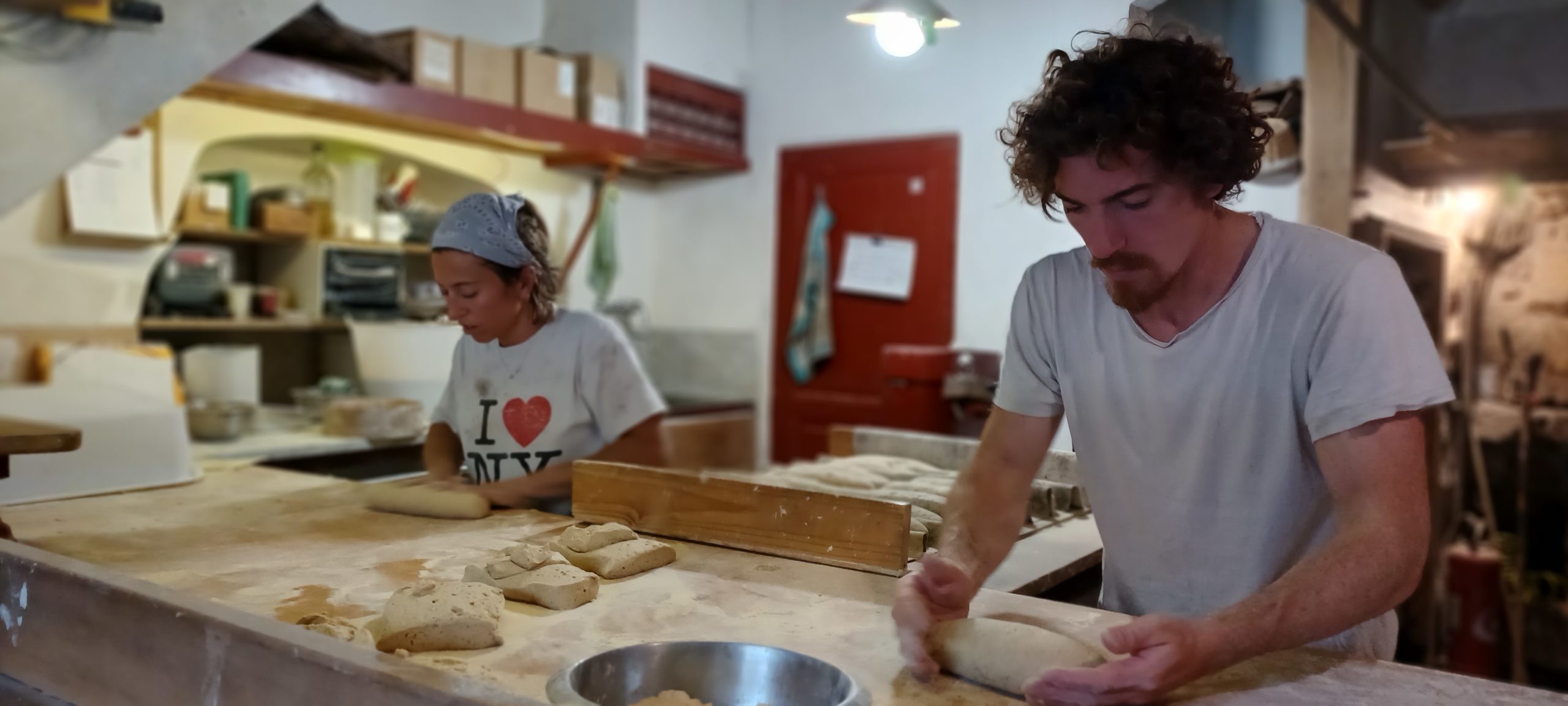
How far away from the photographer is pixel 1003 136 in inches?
57.9

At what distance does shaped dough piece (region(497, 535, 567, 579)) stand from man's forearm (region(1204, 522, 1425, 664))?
0.79 m

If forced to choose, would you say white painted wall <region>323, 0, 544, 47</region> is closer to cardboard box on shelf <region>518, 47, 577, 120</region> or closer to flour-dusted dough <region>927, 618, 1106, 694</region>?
cardboard box on shelf <region>518, 47, 577, 120</region>

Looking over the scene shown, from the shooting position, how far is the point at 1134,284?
123cm

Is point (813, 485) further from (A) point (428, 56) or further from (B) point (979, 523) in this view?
(A) point (428, 56)

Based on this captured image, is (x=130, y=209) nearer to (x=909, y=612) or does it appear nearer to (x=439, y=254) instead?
(x=439, y=254)

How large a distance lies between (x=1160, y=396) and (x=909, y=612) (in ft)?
1.39

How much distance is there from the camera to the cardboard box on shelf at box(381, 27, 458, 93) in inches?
146

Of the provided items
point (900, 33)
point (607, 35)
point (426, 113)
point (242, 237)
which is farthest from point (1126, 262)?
point (607, 35)

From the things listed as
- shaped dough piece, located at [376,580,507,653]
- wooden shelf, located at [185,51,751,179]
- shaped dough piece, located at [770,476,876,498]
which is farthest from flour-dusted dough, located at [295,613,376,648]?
wooden shelf, located at [185,51,751,179]

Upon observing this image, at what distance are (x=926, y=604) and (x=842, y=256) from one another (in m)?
3.68

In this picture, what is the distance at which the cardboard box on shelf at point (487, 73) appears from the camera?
12.8ft

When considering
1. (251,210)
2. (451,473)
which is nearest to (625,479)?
(451,473)

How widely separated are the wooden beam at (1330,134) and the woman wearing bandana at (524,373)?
201 cm

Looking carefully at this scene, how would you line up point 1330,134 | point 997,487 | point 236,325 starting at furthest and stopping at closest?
point 236,325 → point 1330,134 → point 997,487
